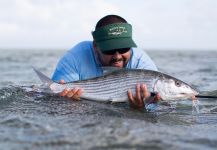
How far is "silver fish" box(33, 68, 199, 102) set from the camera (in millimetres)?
7359

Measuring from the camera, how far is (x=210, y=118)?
8.05 metres

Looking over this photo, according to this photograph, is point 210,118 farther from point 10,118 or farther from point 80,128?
point 10,118

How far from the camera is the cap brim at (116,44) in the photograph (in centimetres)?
772

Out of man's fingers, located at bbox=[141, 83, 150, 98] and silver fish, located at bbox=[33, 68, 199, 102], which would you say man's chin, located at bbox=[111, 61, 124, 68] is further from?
man's fingers, located at bbox=[141, 83, 150, 98]

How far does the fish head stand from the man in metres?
0.14

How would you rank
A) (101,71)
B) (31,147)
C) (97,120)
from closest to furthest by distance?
(31,147), (97,120), (101,71)

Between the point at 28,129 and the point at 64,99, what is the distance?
1713mm

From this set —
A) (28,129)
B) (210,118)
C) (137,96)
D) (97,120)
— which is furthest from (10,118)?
(210,118)

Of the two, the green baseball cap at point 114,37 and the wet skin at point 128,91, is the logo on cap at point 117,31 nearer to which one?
the green baseball cap at point 114,37

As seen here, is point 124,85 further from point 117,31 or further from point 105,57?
point 117,31

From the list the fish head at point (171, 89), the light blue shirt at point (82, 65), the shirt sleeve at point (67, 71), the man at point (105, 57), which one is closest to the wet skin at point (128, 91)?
the man at point (105, 57)

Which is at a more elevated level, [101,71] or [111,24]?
[111,24]

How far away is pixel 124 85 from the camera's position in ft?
24.8

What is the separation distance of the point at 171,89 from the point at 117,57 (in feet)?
3.60
